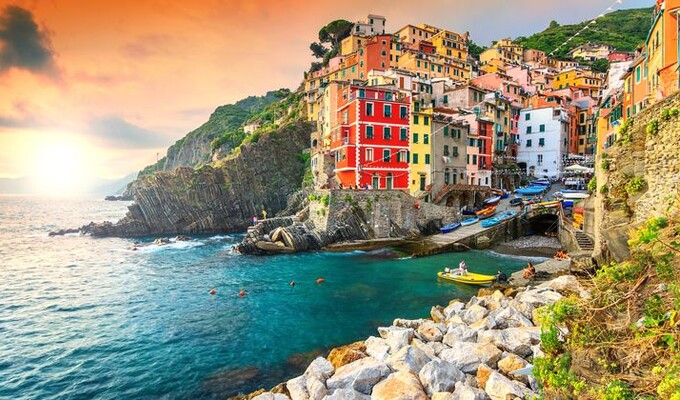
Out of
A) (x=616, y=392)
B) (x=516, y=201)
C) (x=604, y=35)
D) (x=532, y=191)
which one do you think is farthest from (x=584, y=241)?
(x=604, y=35)

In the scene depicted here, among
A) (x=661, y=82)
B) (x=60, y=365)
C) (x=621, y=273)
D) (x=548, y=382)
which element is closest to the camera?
(x=548, y=382)

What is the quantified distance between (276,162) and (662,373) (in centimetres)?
6342

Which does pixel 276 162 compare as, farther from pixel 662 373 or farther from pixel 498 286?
pixel 662 373

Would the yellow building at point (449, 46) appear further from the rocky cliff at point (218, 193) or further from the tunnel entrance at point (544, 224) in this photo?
the tunnel entrance at point (544, 224)

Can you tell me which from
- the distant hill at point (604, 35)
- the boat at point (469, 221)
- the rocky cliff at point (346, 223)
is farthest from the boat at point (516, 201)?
the distant hill at point (604, 35)

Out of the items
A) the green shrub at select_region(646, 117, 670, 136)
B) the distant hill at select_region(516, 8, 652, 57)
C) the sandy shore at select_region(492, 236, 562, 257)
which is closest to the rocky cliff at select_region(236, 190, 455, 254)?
the sandy shore at select_region(492, 236, 562, 257)

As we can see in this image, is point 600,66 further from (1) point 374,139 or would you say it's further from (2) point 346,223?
(2) point 346,223

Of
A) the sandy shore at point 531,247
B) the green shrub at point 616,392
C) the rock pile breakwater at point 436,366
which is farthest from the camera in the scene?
the sandy shore at point 531,247

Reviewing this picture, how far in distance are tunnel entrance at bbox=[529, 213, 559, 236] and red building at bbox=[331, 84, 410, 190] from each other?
1545 cm

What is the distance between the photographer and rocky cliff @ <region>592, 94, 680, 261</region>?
1223 centimetres

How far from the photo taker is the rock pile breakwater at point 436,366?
9336mm

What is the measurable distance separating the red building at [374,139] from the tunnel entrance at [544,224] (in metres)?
15.4

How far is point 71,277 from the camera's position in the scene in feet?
108

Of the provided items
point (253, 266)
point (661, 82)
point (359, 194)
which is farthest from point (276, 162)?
point (661, 82)
